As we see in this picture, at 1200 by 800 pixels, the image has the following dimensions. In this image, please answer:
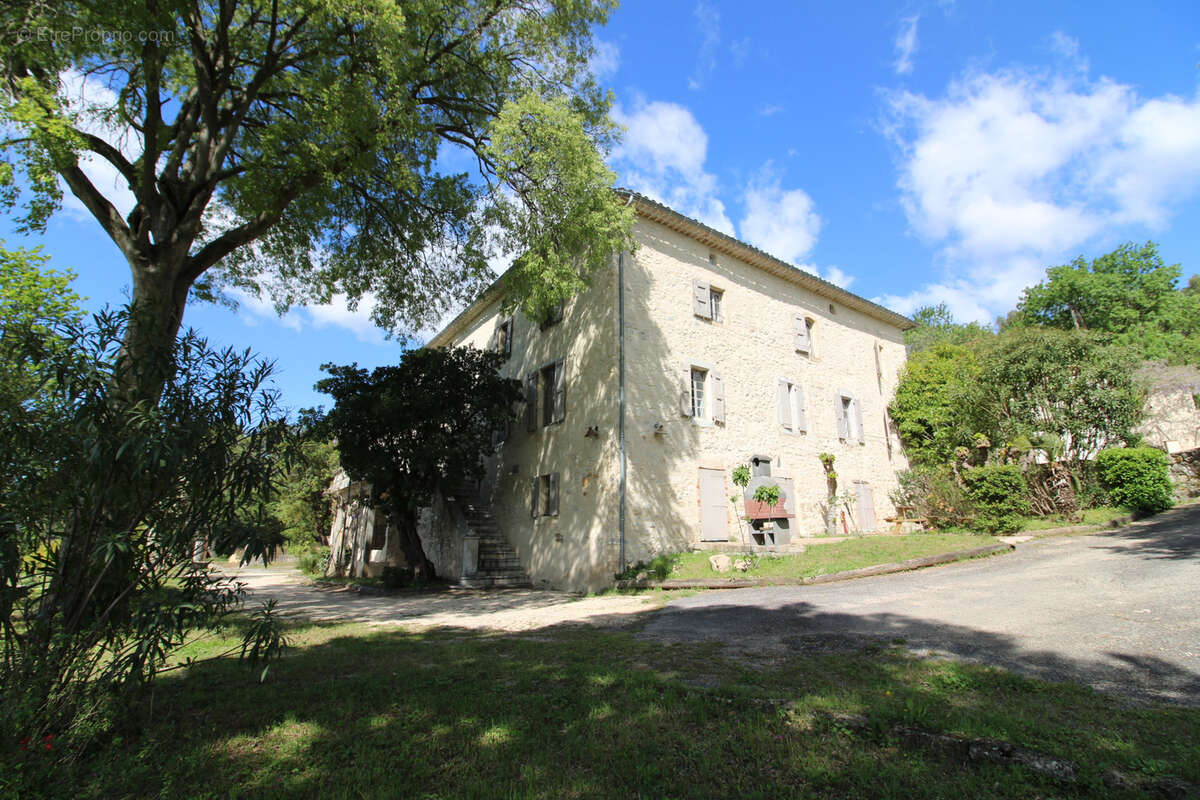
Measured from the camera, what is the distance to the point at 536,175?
10078mm

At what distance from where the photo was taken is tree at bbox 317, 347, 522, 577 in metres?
13.8

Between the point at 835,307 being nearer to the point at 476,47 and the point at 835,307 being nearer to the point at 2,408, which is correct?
the point at 476,47

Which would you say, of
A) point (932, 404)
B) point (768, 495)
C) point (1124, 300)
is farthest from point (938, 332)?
point (768, 495)

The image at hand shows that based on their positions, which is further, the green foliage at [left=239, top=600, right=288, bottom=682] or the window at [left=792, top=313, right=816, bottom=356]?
the window at [left=792, top=313, right=816, bottom=356]

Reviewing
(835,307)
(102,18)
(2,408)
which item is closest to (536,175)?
(102,18)

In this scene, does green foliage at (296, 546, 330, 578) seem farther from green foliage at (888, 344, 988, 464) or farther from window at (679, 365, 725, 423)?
green foliage at (888, 344, 988, 464)

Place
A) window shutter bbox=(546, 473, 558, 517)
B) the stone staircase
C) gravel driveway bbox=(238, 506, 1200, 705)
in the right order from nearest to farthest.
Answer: gravel driveway bbox=(238, 506, 1200, 705) → window shutter bbox=(546, 473, 558, 517) → the stone staircase

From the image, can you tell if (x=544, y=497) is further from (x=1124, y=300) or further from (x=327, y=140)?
(x=1124, y=300)

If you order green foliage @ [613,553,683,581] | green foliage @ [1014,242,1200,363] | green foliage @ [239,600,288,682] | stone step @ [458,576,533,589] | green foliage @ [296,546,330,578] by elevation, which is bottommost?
green foliage @ [296,546,330,578]

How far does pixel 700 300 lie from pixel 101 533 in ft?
42.7

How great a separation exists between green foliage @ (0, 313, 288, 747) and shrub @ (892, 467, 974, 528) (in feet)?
47.9

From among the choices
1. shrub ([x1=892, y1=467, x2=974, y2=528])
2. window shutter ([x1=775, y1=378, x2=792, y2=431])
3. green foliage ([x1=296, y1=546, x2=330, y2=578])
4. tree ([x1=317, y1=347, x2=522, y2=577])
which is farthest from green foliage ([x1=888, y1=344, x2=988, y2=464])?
green foliage ([x1=296, y1=546, x2=330, y2=578])

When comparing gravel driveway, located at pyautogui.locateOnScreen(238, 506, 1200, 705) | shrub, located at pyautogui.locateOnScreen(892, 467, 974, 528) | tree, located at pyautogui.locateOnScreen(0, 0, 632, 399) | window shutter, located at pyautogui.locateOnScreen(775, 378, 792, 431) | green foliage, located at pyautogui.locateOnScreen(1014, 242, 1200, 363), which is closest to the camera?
gravel driveway, located at pyautogui.locateOnScreen(238, 506, 1200, 705)

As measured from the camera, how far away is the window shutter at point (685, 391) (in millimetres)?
13380
